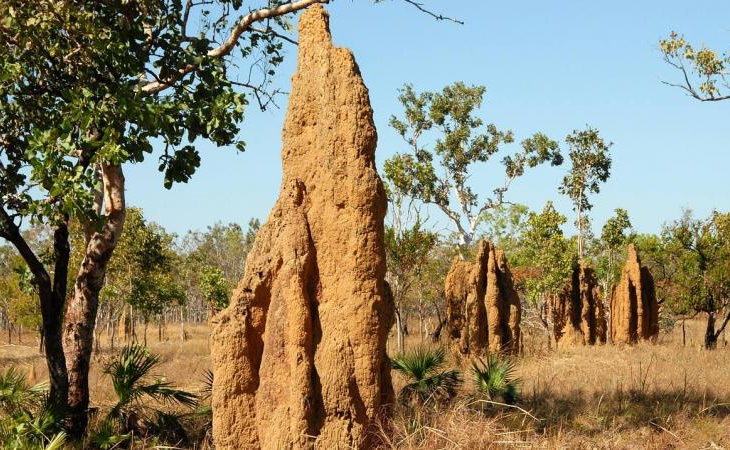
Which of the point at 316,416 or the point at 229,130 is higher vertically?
the point at 229,130

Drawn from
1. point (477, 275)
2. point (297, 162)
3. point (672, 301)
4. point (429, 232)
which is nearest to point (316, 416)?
point (297, 162)

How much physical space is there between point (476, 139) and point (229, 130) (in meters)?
30.4

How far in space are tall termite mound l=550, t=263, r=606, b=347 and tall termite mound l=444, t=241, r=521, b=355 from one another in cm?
541

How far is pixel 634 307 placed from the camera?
24.7 m

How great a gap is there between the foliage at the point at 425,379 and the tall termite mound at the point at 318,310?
8.54ft

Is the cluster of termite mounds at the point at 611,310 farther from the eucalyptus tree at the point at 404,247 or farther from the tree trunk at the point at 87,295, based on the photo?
the tree trunk at the point at 87,295

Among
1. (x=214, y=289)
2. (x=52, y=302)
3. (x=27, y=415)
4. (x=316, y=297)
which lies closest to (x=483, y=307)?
(x=52, y=302)

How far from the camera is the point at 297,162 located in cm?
780

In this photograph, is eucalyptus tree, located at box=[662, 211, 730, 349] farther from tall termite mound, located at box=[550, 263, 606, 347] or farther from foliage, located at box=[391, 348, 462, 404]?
foliage, located at box=[391, 348, 462, 404]

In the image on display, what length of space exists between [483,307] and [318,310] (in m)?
13.0

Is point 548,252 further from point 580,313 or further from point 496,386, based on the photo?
point 496,386

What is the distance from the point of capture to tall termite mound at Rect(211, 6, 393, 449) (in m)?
7.03

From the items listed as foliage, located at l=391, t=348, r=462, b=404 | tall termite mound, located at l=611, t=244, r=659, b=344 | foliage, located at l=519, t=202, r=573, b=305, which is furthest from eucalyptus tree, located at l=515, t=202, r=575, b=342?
foliage, located at l=391, t=348, r=462, b=404

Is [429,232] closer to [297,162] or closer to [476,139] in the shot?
[476,139]
